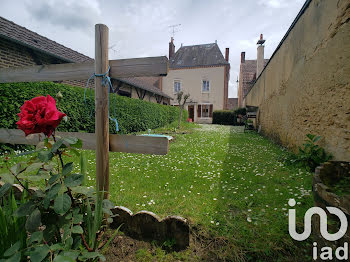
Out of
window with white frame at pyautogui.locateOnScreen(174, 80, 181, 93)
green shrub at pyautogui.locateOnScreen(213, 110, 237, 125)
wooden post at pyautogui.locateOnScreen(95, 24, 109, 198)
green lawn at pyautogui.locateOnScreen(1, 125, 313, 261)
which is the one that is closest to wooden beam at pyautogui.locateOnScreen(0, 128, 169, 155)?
wooden post at pyautogui.locateOnScreen(95, 24, 109, 198)

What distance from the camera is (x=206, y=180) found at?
3031 mm

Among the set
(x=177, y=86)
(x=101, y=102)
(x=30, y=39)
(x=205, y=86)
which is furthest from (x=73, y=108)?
(x=205, y=86)

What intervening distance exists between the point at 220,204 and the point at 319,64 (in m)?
3.42

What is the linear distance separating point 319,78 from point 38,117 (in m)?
4.47

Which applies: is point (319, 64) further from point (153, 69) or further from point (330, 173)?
point (153, 69)

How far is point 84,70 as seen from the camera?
1.59m

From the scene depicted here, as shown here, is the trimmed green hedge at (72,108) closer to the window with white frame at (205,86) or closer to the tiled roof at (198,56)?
the window with white frame at (205,86)

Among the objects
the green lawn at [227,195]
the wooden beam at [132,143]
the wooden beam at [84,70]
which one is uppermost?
the wooden beam at [84,70]

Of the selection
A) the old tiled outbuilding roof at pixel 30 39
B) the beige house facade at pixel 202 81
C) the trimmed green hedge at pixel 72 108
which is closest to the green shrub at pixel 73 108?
the trimmed green hedge at pixel 72 108

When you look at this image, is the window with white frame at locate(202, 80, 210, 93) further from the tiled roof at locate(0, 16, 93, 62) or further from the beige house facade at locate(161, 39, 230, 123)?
the tiled roof at locate(0, 16, 93, 62)

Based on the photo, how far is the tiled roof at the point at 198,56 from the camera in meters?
22.5

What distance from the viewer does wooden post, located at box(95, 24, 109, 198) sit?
1.48 meters

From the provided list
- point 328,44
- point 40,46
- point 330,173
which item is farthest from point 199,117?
point 330,173

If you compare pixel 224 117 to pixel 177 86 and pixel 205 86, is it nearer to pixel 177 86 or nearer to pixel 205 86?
pixel 205 86
